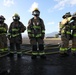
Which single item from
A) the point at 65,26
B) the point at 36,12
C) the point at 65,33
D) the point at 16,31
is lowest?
the point at 65,33

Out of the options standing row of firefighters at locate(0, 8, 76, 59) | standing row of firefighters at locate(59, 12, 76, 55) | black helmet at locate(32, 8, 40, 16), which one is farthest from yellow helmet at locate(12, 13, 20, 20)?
standing row of firefighters at locate(59, 12, 76, 55)

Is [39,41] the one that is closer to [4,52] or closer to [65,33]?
[65,33]

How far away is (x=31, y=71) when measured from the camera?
717 cm

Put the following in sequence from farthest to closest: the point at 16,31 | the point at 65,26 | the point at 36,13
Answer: the point at 16,31, the point at 65,26, the point at 36,13

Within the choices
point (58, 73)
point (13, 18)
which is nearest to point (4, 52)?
point (13, 18)

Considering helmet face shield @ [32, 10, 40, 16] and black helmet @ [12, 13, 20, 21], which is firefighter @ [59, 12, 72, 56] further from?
black helmet @ [12, 13, 20, 21]

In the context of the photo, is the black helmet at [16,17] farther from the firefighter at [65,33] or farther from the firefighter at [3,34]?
the firefighter at [65,33]

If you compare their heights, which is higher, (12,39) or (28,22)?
(28,22)

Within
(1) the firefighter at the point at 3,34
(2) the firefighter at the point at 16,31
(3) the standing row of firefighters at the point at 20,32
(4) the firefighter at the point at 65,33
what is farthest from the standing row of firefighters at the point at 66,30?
(1) the firefighter at the point at 3,34

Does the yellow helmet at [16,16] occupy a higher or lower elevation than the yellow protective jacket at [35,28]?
higher

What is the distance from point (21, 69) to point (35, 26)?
10.3 ft

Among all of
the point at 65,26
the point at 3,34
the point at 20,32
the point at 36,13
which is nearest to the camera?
the point at 36,13

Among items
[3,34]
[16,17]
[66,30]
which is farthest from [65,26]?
[3,34]

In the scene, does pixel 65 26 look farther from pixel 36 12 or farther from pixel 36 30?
pixel 36 12
